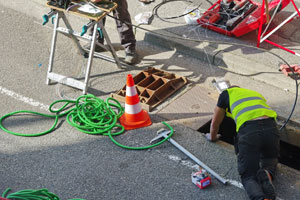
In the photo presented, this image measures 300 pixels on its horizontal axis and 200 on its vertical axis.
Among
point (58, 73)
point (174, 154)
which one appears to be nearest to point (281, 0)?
point (174, 154)

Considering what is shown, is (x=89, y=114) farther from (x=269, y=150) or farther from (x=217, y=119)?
(x=269, y=150)

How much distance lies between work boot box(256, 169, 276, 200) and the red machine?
9.45 ft

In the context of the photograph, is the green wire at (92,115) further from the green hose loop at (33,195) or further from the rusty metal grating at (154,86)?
the green hose loop at (33,195)

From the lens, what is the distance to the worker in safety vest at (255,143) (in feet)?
13.5

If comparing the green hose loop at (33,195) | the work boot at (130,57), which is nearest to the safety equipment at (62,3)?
the work boot at (130,57)

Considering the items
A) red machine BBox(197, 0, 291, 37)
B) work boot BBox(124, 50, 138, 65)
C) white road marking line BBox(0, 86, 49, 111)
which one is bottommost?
white road marking line BBox(0, 86, 49, 111)

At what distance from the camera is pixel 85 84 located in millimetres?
5785

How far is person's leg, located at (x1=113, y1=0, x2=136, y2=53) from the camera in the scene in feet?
20.8

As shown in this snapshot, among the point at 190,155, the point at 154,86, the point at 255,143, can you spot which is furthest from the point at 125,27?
the point at 255,143

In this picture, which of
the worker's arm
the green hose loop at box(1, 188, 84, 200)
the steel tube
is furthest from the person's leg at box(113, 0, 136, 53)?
the green hose loop at box(1, 188, 84, 200)

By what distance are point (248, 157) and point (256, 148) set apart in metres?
0.12

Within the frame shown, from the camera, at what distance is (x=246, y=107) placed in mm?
4410

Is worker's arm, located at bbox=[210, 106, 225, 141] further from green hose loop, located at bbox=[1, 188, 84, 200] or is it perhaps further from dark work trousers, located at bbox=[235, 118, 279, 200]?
green hose loop, located at bbox=[1, 188, 84, 200]

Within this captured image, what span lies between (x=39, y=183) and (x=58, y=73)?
7.67 ft
